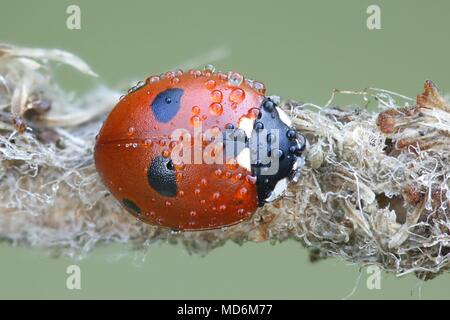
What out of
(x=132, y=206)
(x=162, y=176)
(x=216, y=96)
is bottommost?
(x=132, y=206)

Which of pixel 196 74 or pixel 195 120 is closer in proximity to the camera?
pixel 195 120

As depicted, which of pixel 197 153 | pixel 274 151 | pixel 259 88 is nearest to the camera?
pixel 197 153

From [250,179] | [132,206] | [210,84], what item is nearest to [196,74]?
[210,84]

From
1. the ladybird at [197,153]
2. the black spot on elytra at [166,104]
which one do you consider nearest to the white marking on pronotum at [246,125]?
the ladybird at [197,153]

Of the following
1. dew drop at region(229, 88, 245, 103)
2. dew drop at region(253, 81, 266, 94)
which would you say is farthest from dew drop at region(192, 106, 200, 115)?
dew drop at region(253, 81, 266, 94)

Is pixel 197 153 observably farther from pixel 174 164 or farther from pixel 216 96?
pixel 216 96

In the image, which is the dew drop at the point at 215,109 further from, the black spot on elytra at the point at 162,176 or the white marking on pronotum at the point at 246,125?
the black spot on elytra at the point at 162,176

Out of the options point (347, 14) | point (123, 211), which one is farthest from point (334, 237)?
point (347, 14)

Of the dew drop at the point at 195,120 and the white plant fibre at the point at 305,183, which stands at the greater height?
the dew drop at the point at 195,120
